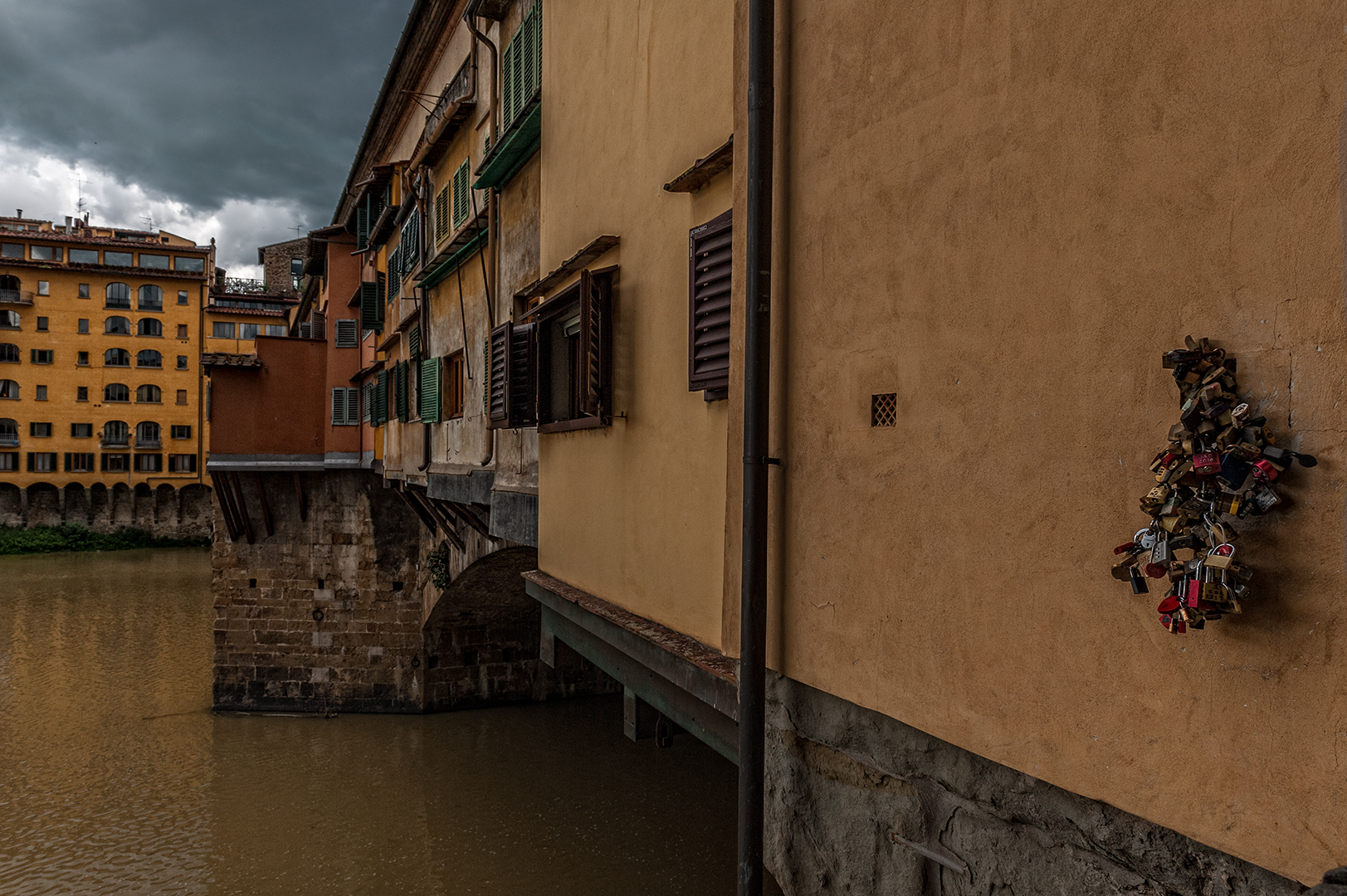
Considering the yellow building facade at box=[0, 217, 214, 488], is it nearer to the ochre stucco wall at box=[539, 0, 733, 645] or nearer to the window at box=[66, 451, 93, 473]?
the window at box=[66, 451, 93, 473]

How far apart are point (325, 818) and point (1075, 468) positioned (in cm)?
1399

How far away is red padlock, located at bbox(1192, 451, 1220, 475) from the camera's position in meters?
1.80

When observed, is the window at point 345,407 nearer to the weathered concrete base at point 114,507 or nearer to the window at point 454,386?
the window at point 454,386

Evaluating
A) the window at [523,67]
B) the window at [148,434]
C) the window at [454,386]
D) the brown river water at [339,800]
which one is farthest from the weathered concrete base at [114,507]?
the window at [523,67]

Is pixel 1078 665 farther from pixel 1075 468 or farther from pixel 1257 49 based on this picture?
pixel 1257 49

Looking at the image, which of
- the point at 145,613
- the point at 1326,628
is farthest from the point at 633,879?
the point at 145,613

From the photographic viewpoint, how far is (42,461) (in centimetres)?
4391

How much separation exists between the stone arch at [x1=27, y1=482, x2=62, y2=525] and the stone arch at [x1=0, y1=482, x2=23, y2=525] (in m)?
0.37

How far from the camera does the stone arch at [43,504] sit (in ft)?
144

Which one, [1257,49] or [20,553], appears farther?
[20,553]

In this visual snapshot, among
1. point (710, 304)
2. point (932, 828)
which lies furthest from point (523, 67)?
point (932, 828)

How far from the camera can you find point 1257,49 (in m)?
1.85

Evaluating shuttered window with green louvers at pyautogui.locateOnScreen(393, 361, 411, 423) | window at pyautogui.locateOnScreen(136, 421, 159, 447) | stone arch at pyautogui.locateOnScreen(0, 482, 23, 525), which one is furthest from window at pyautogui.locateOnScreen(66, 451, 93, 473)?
shuttered window with green louvers at pyautogui.locateOnScreen(393, 361, 411, 423)

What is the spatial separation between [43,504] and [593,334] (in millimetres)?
49517
